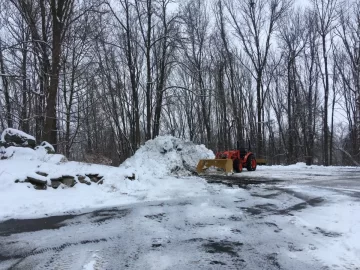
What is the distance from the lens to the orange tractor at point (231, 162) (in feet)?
51.6

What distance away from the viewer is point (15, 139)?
38.2 ft

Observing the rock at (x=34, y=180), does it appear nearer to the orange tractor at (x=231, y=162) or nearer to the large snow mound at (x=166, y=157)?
the large snow mound at (x=166, y=157)

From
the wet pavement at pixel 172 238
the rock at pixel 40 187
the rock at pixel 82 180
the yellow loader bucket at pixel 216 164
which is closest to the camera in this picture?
the wet pavement at pixel 172 238

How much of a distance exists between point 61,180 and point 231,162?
9.05m

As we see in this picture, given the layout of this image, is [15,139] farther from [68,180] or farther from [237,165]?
[237,165]

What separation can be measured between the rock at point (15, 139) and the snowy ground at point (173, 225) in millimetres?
1046

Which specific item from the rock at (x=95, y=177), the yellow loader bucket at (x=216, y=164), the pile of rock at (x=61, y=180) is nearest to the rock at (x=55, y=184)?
the pile of rock at (x=61, y=180)

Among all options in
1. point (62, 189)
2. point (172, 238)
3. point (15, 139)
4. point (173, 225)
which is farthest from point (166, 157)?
point (172, 238)

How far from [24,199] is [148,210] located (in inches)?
134

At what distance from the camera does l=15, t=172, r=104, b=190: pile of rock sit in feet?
29.3

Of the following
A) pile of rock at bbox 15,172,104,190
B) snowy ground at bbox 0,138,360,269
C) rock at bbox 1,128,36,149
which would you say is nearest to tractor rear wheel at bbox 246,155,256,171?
snowy ground at bbox 0,138,360,269

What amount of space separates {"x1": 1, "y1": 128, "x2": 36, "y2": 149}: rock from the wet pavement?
5881 millimetres

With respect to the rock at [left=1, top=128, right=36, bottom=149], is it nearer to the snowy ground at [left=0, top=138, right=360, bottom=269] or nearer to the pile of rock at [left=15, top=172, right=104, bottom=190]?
the snowy ground at [left=0, top=138, right=360, bottom=269]

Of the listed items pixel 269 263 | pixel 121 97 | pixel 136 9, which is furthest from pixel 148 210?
pixel 121 97
